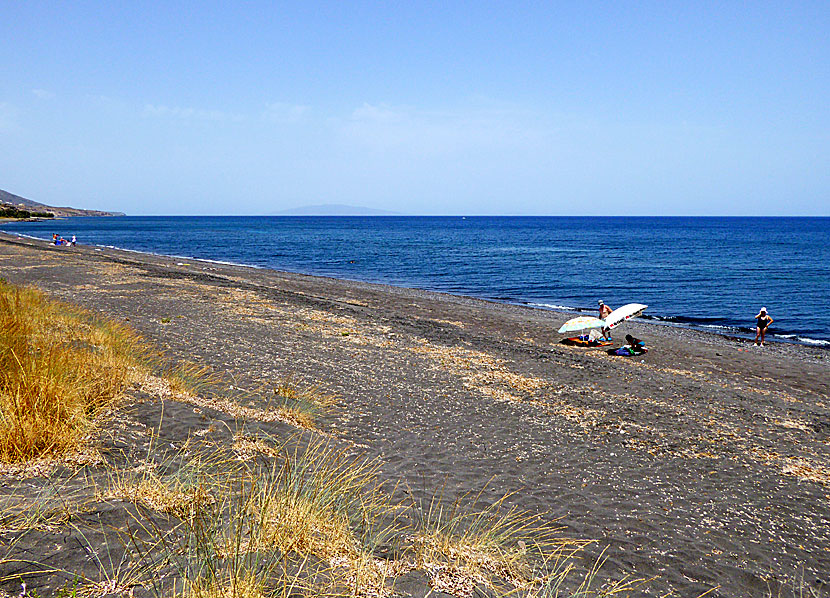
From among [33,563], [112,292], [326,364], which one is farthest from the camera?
[112,292]

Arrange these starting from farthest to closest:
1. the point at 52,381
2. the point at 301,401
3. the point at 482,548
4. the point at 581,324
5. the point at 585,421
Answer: the point at 581,324
the point at 585,421
the point at 301,401
the point at 52,381
the point at 482,548

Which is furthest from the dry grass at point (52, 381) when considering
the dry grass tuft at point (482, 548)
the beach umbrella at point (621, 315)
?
the beach umbrella at point (621, 315)

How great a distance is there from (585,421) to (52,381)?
8673mm

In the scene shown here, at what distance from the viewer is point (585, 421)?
10312 millimetres

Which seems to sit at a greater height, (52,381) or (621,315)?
(52,381)

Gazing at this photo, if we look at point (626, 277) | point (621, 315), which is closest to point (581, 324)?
point (621, 315)

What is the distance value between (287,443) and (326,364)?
5497 millimetres

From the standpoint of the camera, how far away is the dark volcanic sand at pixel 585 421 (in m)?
6.54

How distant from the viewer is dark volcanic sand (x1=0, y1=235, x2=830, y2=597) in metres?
6.54

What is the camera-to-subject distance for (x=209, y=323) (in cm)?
1612

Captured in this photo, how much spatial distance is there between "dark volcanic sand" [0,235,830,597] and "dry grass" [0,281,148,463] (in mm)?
1244

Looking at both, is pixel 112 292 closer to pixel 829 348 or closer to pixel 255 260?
pixel 829 348

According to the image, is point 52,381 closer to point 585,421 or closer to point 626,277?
point 585,421

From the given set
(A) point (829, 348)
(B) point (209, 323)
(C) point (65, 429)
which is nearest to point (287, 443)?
(C) point (65, 429)
